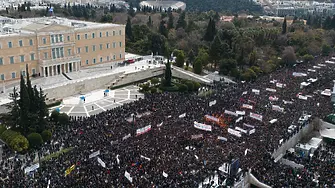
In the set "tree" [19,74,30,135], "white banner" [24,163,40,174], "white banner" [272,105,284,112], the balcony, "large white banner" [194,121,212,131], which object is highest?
the balcony

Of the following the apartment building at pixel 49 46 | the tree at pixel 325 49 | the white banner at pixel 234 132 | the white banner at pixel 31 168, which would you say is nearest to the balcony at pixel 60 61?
the apartment building at pixel 49 46

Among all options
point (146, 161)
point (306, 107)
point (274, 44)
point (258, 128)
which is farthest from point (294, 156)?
point (274, 44)

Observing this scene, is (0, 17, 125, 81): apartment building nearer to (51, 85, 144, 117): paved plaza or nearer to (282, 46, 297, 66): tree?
(51, 85, 144, 117): paved plaza

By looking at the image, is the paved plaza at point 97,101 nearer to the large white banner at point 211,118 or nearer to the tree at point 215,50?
the large white banner at point 211,118

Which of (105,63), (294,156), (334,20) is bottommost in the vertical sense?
(294,156)

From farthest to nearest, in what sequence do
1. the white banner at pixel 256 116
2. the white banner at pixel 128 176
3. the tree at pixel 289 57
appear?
1. the tree at pixel 289 57
2. the white banner at pixel 256 116
3. the white banner at pixel 128 176

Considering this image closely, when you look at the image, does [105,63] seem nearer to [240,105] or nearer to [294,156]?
[240,105]

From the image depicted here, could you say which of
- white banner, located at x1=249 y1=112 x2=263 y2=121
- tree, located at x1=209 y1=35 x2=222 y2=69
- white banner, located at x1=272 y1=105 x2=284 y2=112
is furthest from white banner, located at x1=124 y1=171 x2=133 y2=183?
tree, located at x1=209 y1=35 x2=222 y2=69
